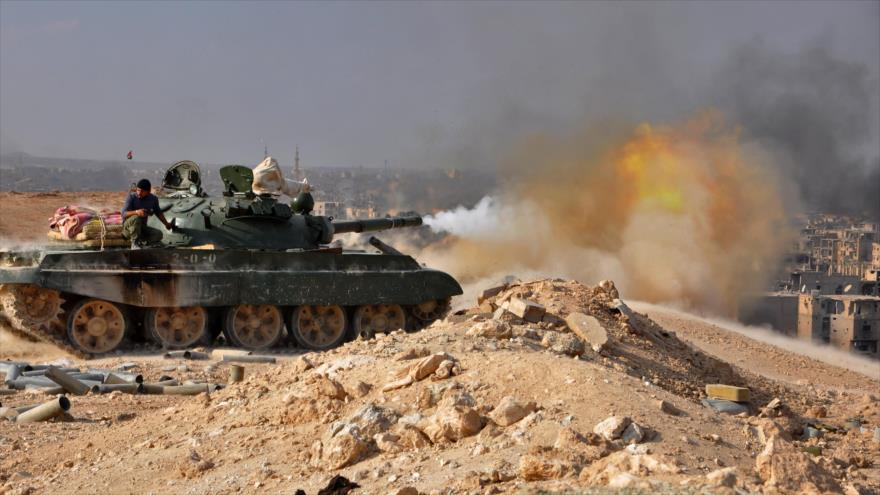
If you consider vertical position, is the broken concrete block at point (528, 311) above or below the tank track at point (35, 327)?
above

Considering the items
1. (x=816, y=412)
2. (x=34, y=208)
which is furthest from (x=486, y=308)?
(x=34, y=208)

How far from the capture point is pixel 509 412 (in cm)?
968

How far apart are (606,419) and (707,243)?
3018 cm

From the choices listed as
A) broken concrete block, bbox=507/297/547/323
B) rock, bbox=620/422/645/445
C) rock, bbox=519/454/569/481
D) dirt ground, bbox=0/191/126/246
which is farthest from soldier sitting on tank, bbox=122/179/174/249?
dirt ground, bbox=0/191/126/246

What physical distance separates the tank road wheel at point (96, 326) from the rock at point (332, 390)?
10861mm

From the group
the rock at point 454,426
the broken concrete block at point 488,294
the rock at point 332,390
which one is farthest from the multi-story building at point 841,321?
the rock at point 454,426

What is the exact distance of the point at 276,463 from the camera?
993cm

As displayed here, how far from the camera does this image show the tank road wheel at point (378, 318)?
22.9 metres

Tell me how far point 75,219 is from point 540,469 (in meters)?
15.1

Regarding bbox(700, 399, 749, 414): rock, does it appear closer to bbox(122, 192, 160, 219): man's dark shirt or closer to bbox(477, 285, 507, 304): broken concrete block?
bbox(477, 285, 507, 304): broken concrete block

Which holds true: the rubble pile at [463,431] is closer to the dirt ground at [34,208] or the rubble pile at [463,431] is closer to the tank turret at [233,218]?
the tank turret at [233,218]

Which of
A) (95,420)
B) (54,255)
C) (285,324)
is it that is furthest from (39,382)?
(285,324)

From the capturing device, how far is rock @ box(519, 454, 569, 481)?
8.41m

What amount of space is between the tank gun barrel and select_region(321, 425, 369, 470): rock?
589 inches
